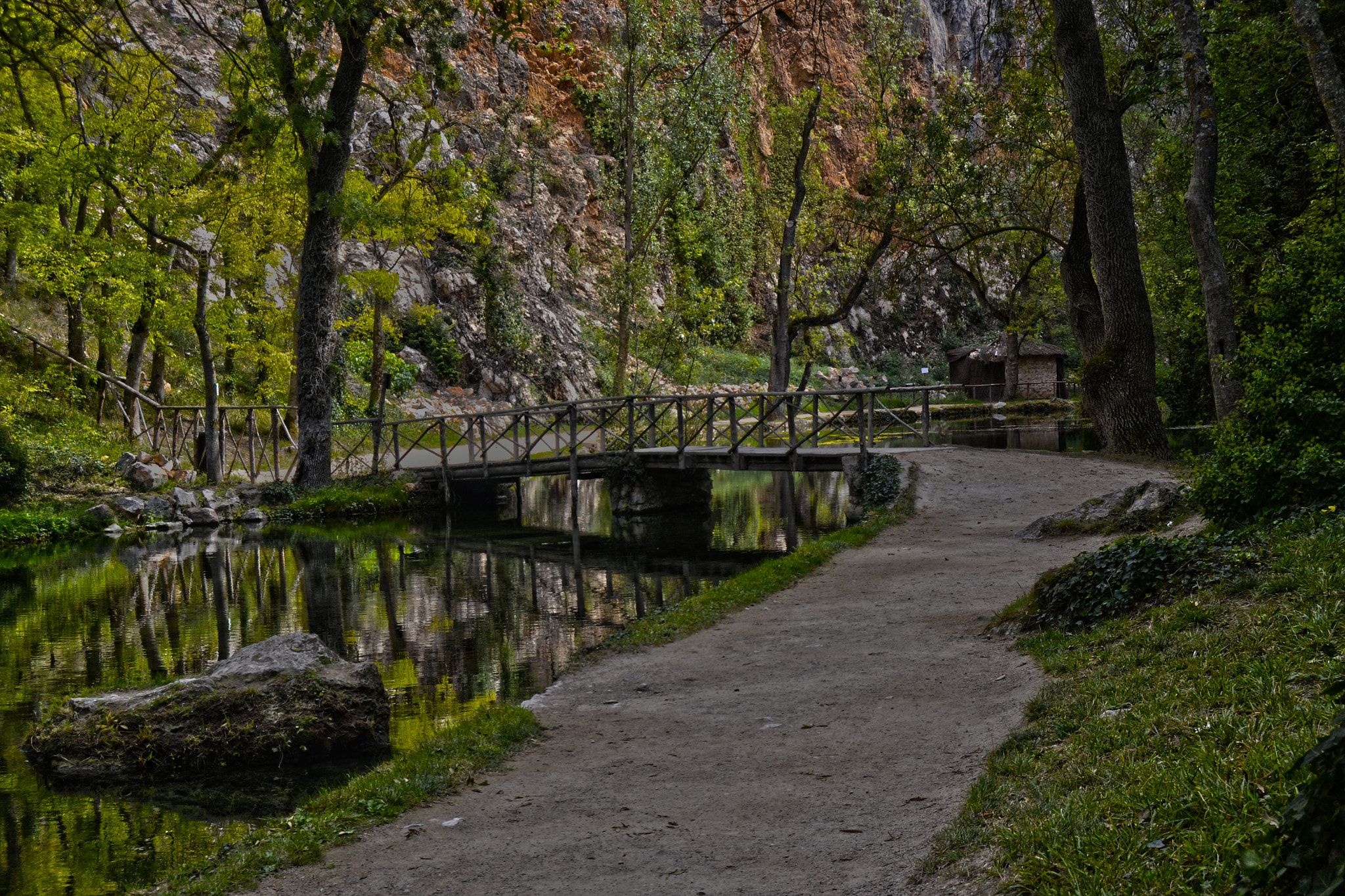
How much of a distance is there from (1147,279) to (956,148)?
719 cm

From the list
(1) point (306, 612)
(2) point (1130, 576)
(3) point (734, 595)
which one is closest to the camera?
(2) point (1130, 576)

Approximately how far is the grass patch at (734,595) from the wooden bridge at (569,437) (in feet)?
14.2

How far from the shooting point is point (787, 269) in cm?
2545

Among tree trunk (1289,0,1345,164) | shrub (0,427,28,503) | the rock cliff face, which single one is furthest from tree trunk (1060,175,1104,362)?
shrub (0,427,28,503)

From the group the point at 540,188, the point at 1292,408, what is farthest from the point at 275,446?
the point at 540,188

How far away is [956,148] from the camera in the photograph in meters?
22.5

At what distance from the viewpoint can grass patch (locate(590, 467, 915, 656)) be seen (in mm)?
8539

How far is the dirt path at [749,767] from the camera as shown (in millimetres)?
3912

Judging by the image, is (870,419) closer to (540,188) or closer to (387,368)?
(387,368)

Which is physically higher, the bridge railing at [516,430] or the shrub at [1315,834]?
the bridge railing at [516,430]

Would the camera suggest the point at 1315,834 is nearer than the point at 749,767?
Yes

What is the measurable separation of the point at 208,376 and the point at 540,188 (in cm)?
2445

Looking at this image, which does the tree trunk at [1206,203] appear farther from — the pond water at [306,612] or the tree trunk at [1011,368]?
the tree trunk at [1011,368]

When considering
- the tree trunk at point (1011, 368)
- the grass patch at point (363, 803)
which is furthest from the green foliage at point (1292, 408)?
the tree trunk at point (1011, 368)
